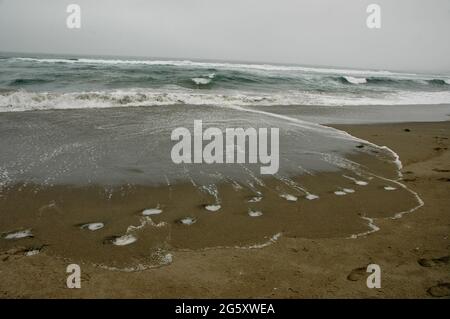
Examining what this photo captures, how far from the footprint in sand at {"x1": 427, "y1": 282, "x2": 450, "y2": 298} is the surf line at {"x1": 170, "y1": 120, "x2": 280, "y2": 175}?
2982 mm

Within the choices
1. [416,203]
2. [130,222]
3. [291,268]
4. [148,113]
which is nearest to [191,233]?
[130,222]

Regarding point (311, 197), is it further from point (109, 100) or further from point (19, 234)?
point (109, 100)

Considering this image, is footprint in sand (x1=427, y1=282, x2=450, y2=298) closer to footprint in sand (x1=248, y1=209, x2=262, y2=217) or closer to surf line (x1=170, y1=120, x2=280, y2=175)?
footprint in sand (x1=248, y1=209, x2=262, y2=217)

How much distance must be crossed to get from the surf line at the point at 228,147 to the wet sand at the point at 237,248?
1247mm

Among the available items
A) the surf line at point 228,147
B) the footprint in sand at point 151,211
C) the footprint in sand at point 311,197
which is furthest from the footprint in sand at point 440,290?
the surf line at point 228,147

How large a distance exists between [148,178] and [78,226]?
5.13 feet

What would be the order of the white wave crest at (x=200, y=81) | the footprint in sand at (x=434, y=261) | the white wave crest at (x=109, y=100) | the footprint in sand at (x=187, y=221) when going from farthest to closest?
the white wave crest at (x=200, y=81) < the white wave crest at (x=109, y=100) < the footprint in sand at (x=187, y=221) < the footprint in sand at (x=434, y=261)

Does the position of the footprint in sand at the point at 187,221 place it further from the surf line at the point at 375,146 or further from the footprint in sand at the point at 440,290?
the footprint in sand at the point at 440,290

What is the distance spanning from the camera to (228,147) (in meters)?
6.91

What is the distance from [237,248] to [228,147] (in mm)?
3686

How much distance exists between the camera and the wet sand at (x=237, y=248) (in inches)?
110

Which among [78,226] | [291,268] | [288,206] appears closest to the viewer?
[291,268]

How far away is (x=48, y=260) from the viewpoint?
10.1 ft
